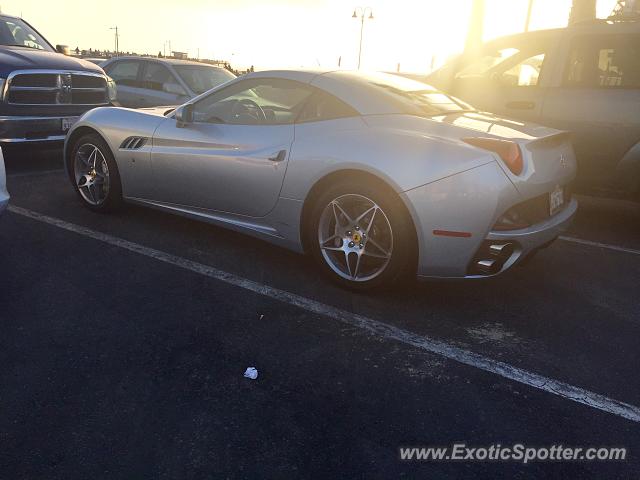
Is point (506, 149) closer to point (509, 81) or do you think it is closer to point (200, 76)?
point (509, 81)

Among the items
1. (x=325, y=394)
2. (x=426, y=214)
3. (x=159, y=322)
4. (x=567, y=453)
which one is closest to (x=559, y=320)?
(x=426, y=214)

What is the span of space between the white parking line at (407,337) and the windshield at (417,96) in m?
1.46

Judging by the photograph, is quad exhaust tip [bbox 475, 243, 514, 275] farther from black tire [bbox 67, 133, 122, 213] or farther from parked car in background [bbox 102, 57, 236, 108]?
parked car in background [bbox 102, 57, 236, 108]

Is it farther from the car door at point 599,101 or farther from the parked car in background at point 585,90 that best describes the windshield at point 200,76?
the car door at point 599,101

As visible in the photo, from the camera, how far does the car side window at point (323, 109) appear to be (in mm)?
3761

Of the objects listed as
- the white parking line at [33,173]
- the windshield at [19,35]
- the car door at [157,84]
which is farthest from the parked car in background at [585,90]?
the windshield at [19,35]

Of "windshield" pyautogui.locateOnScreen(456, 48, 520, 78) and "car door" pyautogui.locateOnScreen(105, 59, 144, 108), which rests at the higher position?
"windshield" pyautogui.locateOnScreen(456, 48, 520, 78)

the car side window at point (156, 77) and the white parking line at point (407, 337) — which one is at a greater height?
the car side window at point (156, 77)

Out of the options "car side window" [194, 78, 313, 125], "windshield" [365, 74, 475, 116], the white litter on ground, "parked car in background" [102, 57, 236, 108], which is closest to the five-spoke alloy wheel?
"windshield" [365, 74, 475, 116]

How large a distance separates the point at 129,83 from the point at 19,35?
1860 mm

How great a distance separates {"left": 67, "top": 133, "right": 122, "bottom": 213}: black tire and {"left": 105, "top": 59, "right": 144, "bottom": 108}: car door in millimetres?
4497

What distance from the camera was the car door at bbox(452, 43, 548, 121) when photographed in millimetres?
5730

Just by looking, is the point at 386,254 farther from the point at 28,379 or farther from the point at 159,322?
the point at 28,379

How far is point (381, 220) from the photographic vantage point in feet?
11.5
